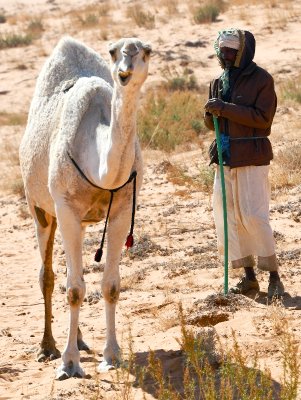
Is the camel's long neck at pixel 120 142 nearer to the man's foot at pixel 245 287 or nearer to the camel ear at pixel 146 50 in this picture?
the camel ear at pixel 146 50

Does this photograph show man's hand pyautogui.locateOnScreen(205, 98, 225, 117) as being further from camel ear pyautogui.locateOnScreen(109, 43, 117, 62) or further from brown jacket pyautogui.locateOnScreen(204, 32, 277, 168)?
camel ear pyautogui.locateOnScreen(109, 43, 117, 62)

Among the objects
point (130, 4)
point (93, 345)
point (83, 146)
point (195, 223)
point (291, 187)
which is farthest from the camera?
point (130, 4)

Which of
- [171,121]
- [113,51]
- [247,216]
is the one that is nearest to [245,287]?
[247,216]

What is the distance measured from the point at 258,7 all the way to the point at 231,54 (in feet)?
59.9

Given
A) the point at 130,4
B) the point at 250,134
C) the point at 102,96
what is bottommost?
the point at 130,4

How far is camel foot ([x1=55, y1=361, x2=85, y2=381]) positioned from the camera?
21.7 feet

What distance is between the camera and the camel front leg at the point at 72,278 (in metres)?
6.71

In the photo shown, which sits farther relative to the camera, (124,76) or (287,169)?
(287,169)

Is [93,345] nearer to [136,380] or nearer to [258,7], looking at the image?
[136,380]

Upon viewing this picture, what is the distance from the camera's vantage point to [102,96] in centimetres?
716

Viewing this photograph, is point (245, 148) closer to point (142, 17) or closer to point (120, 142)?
point (120, 142)

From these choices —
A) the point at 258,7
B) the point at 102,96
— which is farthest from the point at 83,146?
the point at 258,7

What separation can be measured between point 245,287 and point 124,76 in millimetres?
2812

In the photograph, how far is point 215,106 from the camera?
25.3 ft
